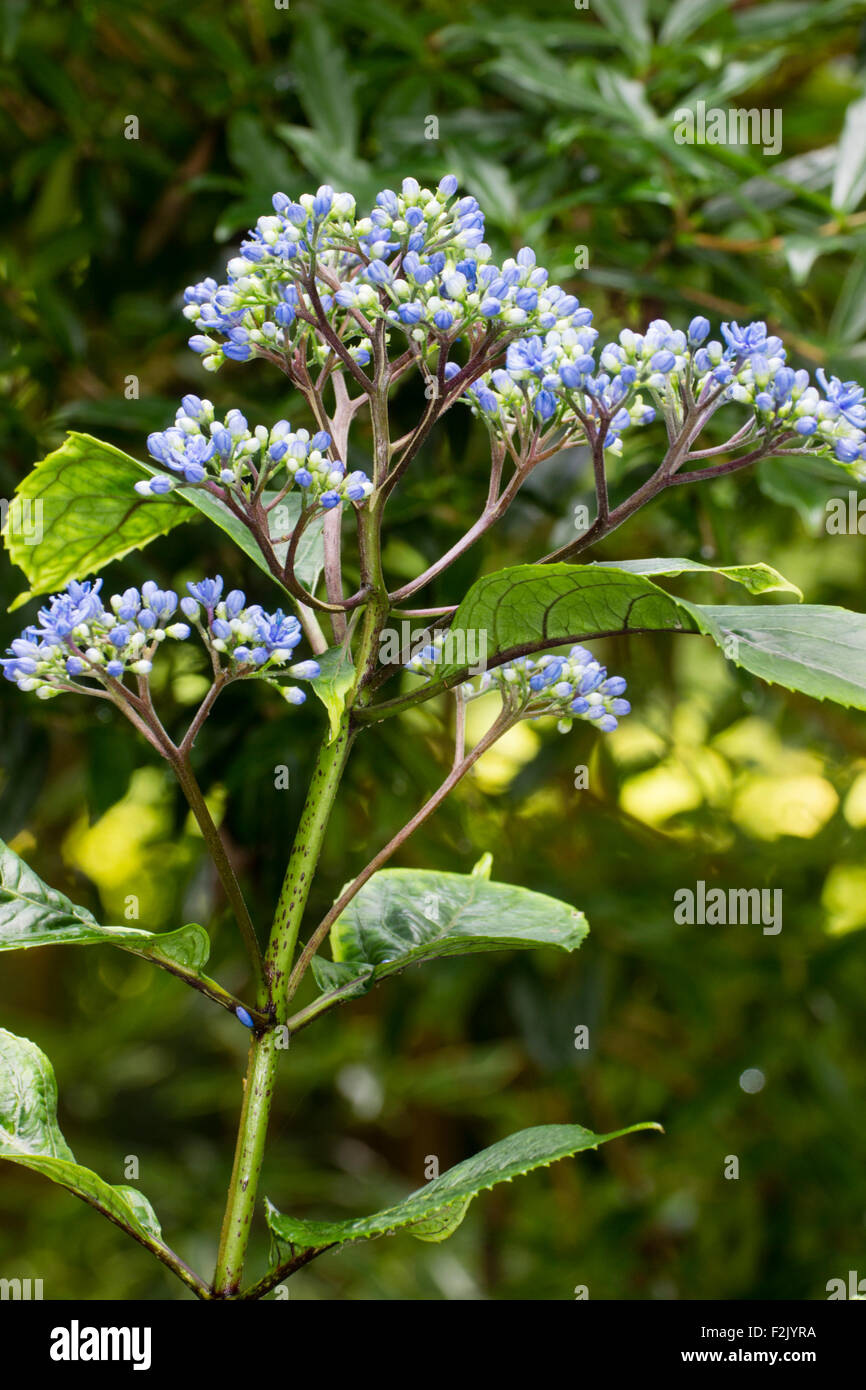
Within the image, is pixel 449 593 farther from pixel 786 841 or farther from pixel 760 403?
pixel 786 841

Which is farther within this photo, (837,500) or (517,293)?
(837,500)

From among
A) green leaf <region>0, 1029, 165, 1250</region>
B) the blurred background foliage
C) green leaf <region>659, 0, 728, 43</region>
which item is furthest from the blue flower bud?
green leaf <region>659, 0, 728, 43</region>

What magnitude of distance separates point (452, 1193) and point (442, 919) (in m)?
0.16

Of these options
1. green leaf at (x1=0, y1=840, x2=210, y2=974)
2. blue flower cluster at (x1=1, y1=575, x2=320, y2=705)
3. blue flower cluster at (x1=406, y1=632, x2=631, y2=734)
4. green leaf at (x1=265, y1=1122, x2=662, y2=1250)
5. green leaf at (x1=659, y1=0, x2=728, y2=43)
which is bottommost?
green leaf at (x1=265, y1=1122, x2=662, y2=1250)

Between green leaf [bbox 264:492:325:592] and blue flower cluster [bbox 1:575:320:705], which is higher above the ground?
green leaf [bbox 264:492:325:592]

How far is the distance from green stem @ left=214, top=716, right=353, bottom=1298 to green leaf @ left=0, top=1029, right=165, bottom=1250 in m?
0.03

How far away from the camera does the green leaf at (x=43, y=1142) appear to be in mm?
455

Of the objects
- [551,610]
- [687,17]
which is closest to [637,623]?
[551,610]

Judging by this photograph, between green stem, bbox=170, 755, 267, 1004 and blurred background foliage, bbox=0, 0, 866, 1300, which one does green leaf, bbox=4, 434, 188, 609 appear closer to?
green stem, bbox=170, 755, 267, 1004

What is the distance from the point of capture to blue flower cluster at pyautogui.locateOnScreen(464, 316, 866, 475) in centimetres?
46

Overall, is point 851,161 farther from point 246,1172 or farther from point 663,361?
point 246,1172

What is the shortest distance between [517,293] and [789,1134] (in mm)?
1520
